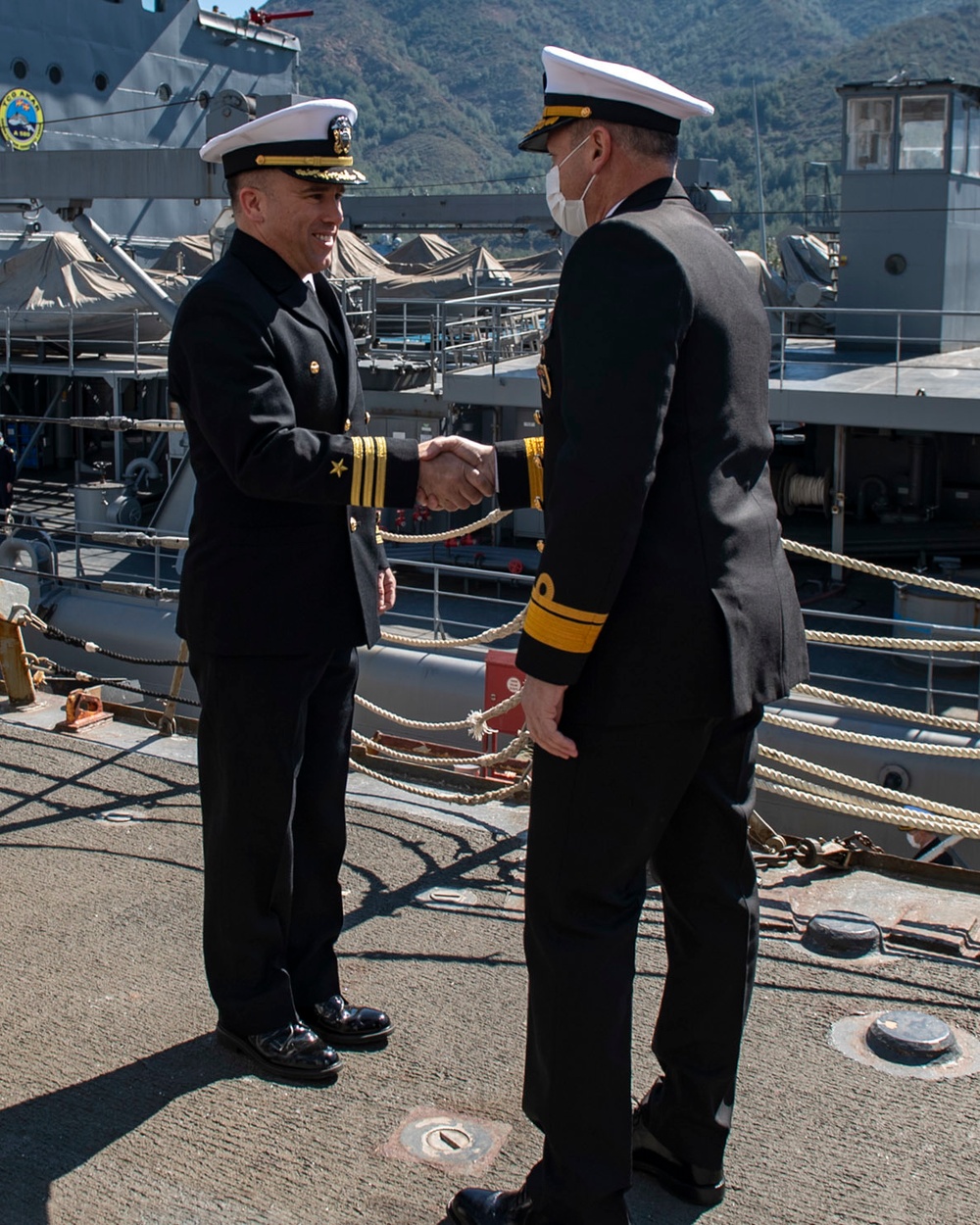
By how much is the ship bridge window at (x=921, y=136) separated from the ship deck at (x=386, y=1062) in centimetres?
1377

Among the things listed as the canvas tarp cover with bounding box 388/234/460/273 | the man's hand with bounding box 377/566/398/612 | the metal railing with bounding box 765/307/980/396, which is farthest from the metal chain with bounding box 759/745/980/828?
the canvas tarp cover with bounding box 388/234/460/273

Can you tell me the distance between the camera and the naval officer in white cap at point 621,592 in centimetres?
183

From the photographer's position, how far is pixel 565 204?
2.04 meters

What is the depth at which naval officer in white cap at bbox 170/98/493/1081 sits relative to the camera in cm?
235

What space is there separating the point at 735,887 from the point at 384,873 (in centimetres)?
148

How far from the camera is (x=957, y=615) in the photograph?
9.42m

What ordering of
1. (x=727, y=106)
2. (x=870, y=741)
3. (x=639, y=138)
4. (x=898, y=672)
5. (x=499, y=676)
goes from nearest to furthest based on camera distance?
1. (x=639, y=138)
2. (x=870, y=741)
3. (x=499, y=676)
4. (x=898, y=672)
5. (x=727, y=106)

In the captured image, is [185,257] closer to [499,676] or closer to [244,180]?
[499,676]

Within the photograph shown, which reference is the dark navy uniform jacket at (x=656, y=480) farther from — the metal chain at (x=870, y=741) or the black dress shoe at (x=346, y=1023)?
the metal chain at (x=870, y=741)

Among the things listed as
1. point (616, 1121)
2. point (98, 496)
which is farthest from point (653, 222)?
point (98, 496)

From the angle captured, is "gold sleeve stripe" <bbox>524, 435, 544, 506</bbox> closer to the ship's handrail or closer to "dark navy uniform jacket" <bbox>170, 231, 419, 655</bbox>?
"dark navy uniform jacket" <bbox>170, 231, 419, 655</bbox>

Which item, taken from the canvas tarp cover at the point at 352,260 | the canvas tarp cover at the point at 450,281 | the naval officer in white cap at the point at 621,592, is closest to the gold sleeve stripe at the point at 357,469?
the naval officer in white cap at the point at 621,592

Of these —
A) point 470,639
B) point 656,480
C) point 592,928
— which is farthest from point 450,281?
point 592,928

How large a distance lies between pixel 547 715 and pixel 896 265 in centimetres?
1492
